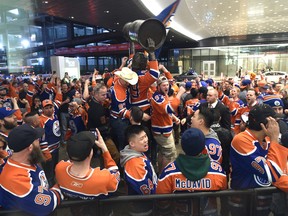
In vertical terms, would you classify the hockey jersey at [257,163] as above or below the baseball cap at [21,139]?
below

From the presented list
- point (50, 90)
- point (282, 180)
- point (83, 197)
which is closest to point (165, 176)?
point (83, 197)

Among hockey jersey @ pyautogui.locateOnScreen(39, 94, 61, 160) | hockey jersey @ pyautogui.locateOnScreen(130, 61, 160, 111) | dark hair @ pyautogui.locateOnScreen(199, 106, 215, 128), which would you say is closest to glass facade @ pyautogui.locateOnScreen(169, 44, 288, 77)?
hockey jersey @ pyautogui.locateOnScreen(130, 61, 160, 111)

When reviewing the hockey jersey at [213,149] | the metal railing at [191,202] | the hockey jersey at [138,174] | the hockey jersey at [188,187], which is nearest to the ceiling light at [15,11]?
the hockey jersey at [138,174]

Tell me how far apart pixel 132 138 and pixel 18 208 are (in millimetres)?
1056

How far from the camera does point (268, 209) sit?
6.63 ft

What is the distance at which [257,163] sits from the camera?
1.93 m

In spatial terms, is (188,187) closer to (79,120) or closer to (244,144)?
(244,144)

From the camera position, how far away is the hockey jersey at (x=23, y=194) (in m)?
1.63

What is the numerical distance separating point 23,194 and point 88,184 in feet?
1.43

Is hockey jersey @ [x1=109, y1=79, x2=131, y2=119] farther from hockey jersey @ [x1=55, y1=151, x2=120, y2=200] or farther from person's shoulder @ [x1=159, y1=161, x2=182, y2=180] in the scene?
hockey jersey @ [x1=55, y1=151, x2=120, y2=200]

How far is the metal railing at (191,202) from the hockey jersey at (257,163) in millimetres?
109

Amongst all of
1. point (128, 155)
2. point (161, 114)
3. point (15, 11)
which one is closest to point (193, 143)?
point (128, 155)

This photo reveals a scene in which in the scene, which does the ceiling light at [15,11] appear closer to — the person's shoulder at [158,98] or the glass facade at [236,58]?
the person's shoulder at [158,98]

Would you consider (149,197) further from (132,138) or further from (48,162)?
(48,162)
